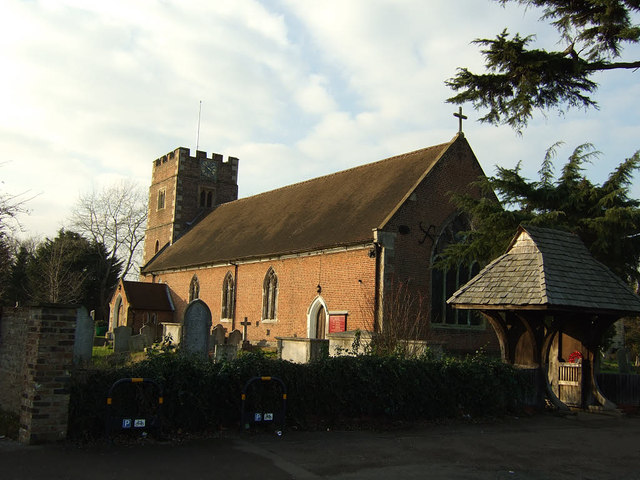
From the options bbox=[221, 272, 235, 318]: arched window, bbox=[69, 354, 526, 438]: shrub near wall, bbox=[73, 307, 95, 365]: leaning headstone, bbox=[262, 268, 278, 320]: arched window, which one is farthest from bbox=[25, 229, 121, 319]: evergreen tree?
bbox=[69, 354, 526, 438]: shrub near wall

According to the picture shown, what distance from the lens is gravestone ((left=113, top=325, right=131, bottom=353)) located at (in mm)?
22625

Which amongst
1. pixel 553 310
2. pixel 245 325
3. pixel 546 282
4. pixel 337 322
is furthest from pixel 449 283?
pixel 553 310

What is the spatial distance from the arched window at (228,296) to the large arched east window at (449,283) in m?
11.0

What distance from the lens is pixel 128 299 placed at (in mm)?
33688

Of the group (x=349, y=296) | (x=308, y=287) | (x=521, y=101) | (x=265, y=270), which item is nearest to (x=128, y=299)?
(x=265, y=270)

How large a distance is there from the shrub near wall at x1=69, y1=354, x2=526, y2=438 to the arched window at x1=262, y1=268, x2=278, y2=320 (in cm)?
1532

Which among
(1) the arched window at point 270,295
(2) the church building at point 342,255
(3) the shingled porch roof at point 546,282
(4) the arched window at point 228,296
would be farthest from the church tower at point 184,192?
(3) the shingled porch roof at point 546,282

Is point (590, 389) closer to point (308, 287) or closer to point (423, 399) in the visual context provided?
point (423, 399)

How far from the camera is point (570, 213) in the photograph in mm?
18453

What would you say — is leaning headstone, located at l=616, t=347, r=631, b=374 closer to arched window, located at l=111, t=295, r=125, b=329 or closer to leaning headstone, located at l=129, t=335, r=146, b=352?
leaning headstone, located at l=129, t=335, r=146, b=352

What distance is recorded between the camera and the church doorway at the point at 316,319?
24016mm

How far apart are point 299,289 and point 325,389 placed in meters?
14.6

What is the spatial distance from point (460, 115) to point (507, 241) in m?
7.86

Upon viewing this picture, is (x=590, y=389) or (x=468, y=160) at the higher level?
(x=468, y=160)
